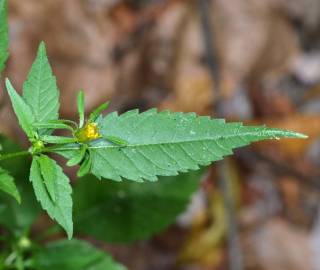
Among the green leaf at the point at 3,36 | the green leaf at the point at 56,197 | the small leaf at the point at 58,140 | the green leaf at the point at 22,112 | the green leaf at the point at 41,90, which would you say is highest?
the green leaf at the point at 3,36

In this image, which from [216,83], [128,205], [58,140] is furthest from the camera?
[216,83]

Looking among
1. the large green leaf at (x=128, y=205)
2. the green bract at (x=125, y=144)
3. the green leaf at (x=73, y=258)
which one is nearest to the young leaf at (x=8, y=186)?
the green bract at (x=125, y=144)

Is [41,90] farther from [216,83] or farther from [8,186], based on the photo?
[216,83]

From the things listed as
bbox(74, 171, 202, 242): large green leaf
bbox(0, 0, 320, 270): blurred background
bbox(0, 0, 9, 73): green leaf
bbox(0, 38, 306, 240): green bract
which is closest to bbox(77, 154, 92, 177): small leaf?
bbox(0, 38, 306, 240): green bract

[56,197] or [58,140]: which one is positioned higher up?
[58,140]

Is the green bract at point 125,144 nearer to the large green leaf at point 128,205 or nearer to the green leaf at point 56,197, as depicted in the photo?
the green leaf at point 56,197

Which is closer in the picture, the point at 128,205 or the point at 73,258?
the point at 73,258

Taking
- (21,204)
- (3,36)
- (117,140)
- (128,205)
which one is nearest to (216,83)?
(128,205)

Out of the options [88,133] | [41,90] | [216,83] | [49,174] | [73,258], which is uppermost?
[216,83]
